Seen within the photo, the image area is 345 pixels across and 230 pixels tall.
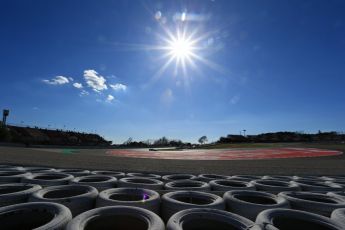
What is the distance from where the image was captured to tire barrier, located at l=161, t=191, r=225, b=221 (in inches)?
202

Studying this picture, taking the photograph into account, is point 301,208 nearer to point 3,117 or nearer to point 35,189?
point 35,189

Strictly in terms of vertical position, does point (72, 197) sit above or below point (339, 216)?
above

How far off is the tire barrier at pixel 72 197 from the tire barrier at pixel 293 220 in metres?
3.28

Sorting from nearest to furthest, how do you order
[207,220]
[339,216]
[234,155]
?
[207,220]
[339,216]
[234,155]

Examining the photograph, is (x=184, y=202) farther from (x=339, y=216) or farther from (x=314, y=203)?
(x=339, y=216)

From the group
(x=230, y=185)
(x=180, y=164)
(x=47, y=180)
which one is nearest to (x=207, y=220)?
(x=230, y=185)

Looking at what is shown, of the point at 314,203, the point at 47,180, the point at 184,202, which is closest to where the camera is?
the point at 314,203

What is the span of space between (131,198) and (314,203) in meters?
3.94

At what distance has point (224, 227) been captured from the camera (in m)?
4.40

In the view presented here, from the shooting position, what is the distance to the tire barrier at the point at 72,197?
16.9 ft

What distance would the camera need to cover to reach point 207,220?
450 cm

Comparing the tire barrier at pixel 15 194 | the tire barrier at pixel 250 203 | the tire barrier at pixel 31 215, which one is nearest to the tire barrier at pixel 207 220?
the tire barrier at pixel 250 203

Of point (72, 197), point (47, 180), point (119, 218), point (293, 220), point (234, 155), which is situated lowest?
point (293, 220)

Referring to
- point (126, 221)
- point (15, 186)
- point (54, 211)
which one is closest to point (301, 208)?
point (126, 221)
